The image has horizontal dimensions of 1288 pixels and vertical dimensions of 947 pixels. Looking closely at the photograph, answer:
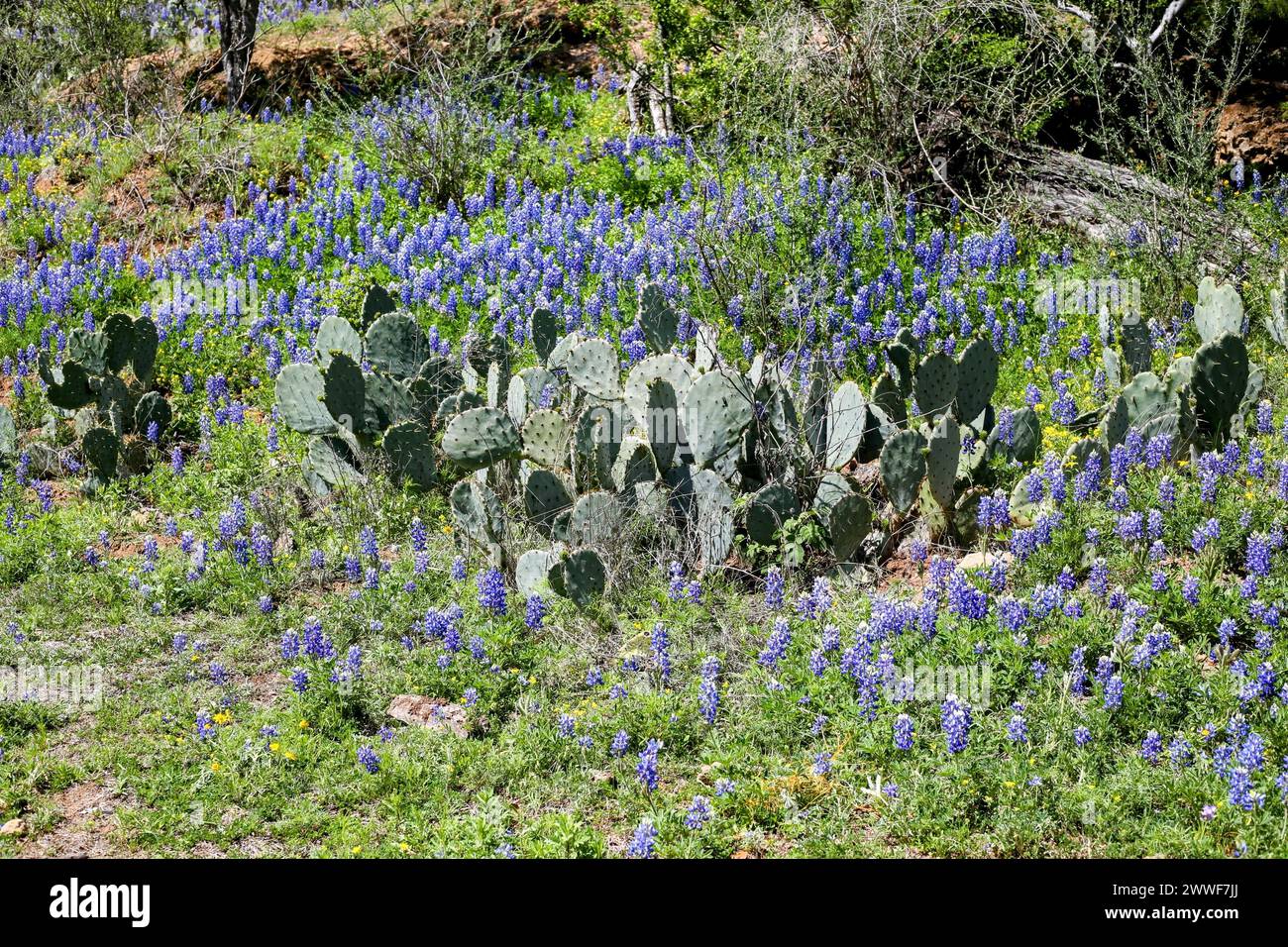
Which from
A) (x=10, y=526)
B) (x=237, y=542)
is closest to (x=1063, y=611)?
(x=237, y=542)

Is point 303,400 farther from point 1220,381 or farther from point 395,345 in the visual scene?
point 1220,381

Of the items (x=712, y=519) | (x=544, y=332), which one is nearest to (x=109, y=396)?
(x=544, y=332)

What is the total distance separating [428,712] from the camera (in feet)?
16.4

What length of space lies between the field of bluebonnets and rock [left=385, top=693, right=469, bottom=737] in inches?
0.7

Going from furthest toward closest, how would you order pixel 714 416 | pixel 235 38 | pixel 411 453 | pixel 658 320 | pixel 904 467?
pixel 235 38
pixel 658 320
pixel 411 453
pixel 714 416
pixel 904 467

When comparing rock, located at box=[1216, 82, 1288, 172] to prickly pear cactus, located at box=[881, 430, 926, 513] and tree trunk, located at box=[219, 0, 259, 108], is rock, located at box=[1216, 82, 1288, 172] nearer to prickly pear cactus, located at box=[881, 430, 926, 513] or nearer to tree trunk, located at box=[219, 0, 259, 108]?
prickly pear cactus, located at box=[881, 430, 926, 513]

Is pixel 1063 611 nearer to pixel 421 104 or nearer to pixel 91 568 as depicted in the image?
pixel 91 568

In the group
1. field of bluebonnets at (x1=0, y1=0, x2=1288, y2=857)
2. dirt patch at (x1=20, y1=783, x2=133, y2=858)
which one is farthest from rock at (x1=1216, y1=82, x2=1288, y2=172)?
dirt patch at (x1=20, y1=783, x2=133, y2=858)

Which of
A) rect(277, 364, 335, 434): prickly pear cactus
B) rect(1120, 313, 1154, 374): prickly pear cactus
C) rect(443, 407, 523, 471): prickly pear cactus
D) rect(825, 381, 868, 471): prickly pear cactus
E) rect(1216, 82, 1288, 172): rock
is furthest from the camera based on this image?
rect(1216, 82, 1288, 172): rock

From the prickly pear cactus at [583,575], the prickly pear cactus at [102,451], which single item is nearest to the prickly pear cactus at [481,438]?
the prickly pear cactus at [583,575]

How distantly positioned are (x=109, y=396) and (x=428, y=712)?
12.1 feet

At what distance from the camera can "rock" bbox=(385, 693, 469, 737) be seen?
490cm
